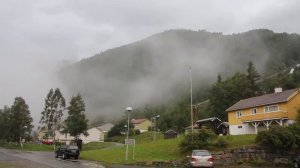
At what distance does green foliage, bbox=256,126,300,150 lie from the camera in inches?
1700

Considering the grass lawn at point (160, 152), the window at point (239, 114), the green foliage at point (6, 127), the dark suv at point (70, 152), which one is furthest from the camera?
the green foliage at point (6, 127)

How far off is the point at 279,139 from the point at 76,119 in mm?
56373

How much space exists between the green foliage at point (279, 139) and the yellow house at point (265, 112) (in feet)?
55.6

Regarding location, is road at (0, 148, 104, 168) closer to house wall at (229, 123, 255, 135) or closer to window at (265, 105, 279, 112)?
window at (265, 105, 279, 112)

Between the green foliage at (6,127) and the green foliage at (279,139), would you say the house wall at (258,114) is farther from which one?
the green foliage at (6,127)

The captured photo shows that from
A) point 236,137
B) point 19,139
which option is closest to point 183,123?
point 19,139

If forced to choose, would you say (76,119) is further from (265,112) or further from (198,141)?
(198,141)

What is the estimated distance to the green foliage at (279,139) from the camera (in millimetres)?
43188

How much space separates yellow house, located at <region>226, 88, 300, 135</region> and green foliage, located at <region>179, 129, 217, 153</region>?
18.9 meters

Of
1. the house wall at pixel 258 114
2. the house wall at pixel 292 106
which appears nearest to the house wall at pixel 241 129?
the house wall at pixel 258 114

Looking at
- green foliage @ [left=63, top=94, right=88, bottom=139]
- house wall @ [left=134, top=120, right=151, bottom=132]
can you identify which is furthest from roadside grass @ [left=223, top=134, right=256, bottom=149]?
house wall @ [left=134, top=120, right=151, bottom=132]

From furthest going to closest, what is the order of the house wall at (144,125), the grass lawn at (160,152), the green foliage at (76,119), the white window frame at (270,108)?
the house wall at (144,125) → the green foliage at (76,119) → the white window frame at (270,108) → the grass lawn at (160,152)

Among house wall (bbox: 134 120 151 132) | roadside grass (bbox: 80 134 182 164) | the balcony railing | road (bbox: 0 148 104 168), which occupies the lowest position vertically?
road (bbox: 0 148 104 168)

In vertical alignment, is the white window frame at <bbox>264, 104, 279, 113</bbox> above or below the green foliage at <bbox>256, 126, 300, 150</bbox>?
above
